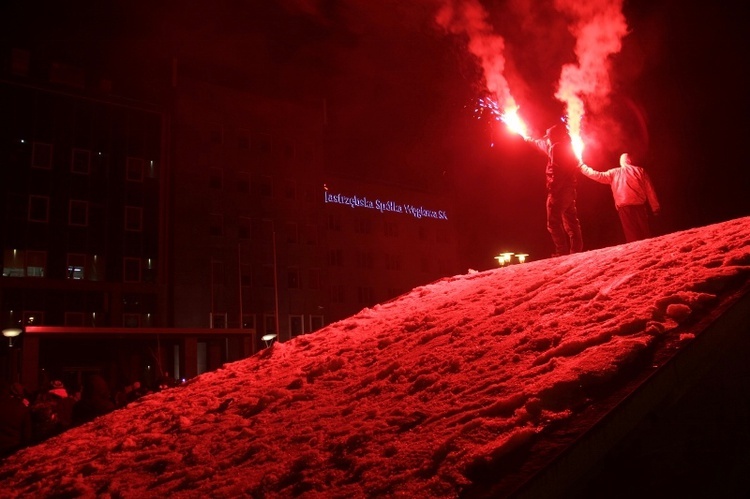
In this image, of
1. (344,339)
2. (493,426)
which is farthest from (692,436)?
(344,339)

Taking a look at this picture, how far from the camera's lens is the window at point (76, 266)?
36.0 metres

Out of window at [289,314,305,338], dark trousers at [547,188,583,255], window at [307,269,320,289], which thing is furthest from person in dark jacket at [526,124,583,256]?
window at [307,269,320,289]

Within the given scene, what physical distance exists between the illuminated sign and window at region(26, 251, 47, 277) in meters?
20.2

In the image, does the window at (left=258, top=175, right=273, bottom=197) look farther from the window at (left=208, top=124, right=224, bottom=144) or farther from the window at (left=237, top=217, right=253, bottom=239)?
the window at (left=208, top=124, right=224, bottom=144)

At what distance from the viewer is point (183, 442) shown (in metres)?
6.58

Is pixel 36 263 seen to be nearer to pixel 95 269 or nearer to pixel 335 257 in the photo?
pixel 95 269

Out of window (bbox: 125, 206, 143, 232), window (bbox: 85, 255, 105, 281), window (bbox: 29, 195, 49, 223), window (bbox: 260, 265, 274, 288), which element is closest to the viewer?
window (bbox: 29, 195, 49, 223)

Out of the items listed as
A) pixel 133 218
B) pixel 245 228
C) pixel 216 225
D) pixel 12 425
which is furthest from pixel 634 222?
pixel 245 228

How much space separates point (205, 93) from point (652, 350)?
4263cm

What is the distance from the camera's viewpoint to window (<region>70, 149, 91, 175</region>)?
37706 mm

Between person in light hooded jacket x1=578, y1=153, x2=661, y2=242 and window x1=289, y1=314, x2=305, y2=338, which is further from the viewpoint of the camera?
window x1=289, y1=314, x2=305, y2=338

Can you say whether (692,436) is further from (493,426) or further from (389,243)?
(389,243)

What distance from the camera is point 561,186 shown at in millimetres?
11961

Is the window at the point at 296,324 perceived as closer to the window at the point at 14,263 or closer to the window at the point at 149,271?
the window at the point at 149,271
